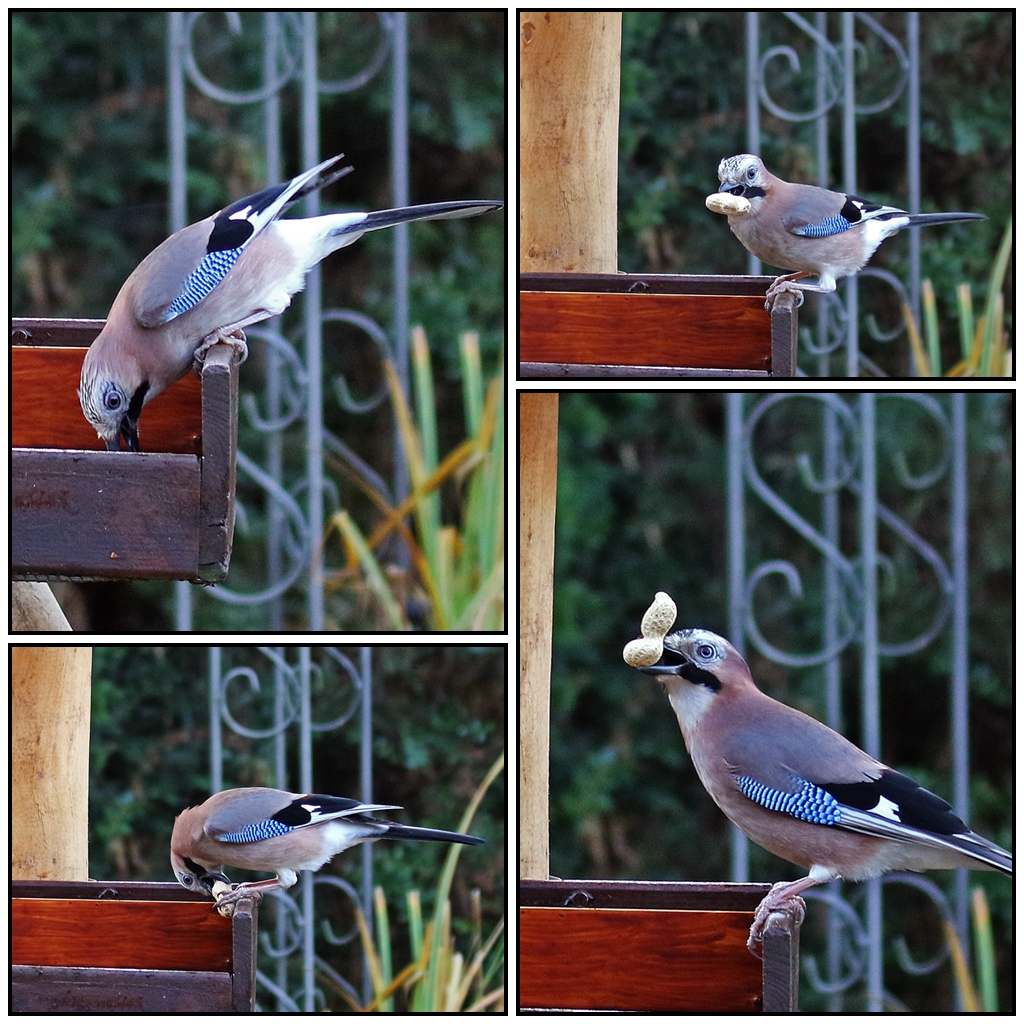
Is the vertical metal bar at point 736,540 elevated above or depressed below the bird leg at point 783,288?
below

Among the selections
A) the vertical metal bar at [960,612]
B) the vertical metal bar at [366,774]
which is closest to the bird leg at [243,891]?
the vertical metal bar at [366,774]

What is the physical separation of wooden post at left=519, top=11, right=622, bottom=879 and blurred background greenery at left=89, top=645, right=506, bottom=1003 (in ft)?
1.07

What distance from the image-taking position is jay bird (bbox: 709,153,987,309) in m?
1.62

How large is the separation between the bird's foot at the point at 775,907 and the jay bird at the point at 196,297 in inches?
39.7

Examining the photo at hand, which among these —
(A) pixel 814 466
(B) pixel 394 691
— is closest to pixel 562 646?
(B) pixel 394 691

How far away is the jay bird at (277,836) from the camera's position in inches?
68.6

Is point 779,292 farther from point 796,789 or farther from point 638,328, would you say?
point 796,789

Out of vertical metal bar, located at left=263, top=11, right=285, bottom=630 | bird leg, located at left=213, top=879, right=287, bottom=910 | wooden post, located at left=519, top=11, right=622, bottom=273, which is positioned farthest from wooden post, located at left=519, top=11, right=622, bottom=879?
vertical metal bar, located at left=263, top=11, right=285, bottom=630

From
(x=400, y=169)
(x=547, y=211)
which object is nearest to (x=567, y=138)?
(x=547, y=211)

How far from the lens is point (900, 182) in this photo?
2176 mm

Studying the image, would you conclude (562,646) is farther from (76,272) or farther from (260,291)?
(76,272)

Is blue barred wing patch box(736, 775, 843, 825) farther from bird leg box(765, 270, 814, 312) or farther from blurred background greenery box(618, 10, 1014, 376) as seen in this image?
blurred background greenery box(618, 10, 1014, 376)

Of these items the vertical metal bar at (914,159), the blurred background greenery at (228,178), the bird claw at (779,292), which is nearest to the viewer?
the bird claw at (779,292)

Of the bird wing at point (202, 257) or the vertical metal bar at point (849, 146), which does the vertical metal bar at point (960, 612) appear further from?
the bird wing at point (202, 257)
